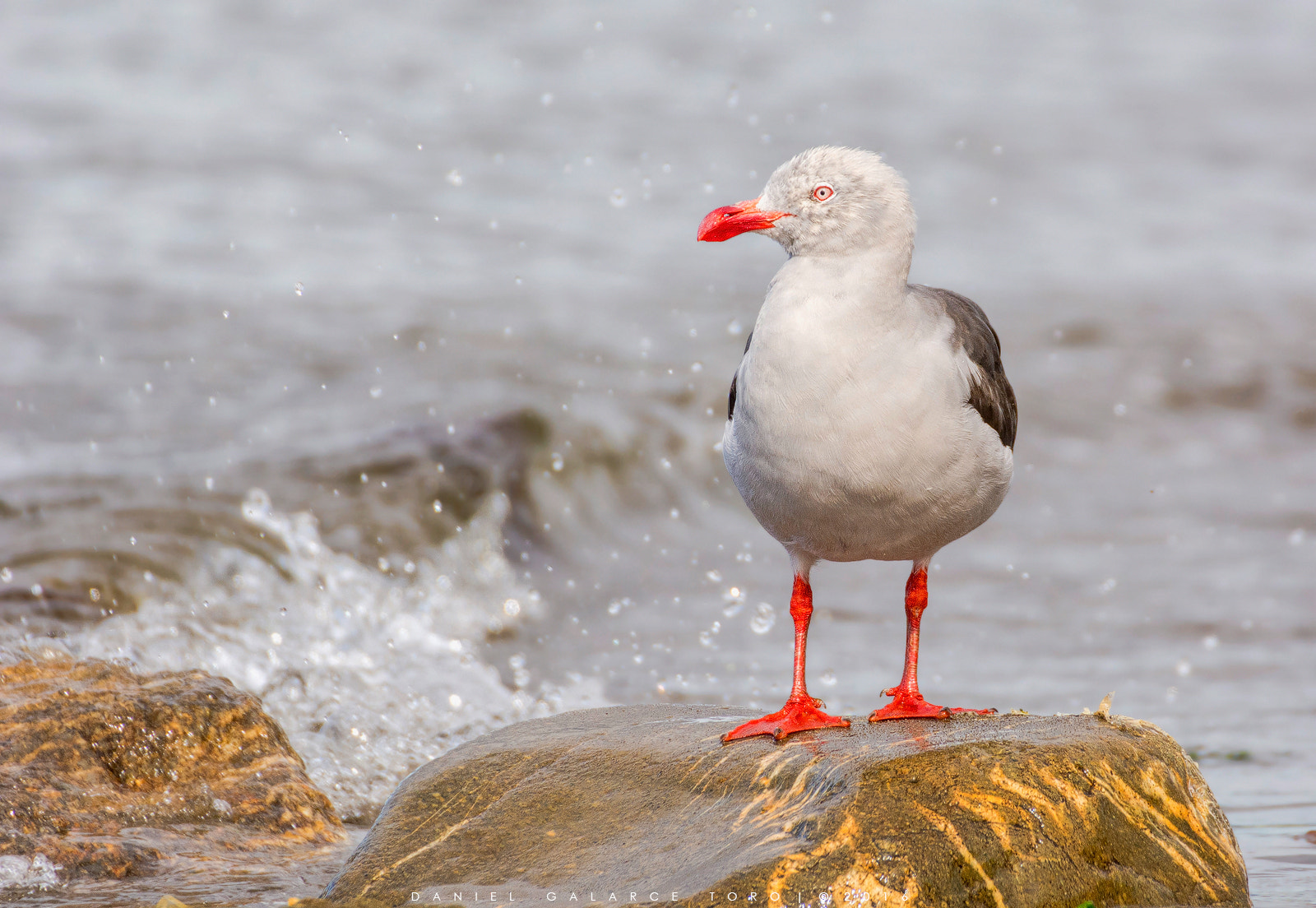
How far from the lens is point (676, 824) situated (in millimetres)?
4043

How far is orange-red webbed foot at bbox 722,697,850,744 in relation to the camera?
4.55 m

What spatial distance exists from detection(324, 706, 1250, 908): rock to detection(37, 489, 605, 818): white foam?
7.36 feet

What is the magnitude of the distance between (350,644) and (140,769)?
3030 mm

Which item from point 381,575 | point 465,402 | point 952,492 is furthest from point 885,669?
point 465,402

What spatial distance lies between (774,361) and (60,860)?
3.27 m

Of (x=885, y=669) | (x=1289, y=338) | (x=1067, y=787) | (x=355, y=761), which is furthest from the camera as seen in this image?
(x=1289, y=338)

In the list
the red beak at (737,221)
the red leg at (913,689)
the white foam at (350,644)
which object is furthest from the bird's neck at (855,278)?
the white foam at (350,644)

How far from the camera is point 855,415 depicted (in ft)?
14.1

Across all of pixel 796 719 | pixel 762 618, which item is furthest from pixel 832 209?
pixel 762 618

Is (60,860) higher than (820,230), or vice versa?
(820,230)

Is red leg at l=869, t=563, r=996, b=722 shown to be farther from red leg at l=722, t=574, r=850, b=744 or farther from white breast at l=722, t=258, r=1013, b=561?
white breast at l=722, t=258, r=1013, b=561

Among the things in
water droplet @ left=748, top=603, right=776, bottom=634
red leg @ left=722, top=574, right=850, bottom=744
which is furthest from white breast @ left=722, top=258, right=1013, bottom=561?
water droplet @ left=748, top=603, right=776, bottom=634

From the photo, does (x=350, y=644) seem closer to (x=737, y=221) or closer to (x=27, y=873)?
(x=27, y=873)

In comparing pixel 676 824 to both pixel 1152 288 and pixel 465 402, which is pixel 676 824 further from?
pixel 1152 288
